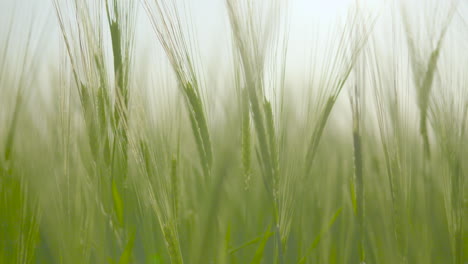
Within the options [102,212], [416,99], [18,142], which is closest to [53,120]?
[18,142]

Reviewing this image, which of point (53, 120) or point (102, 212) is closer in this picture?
point (102, 212)

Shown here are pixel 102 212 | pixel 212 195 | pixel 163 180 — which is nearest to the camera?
pixel 212 195

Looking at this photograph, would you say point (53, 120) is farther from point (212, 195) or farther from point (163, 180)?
point (212, 195)

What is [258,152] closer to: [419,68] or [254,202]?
[254,202]

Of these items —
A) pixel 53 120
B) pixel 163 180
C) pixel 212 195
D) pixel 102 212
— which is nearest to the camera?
pixel 212 195

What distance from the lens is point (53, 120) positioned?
3.47 feet

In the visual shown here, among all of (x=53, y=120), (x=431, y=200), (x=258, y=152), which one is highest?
(x=53, y=120)

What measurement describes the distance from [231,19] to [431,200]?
511 millimetres

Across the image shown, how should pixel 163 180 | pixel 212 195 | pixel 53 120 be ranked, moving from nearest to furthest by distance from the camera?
pixel 212 195
pixel 163 180
pixel 53 120

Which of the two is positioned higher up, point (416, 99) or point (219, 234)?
point (416, 99)

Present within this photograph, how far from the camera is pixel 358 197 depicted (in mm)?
826

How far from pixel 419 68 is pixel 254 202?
44cm

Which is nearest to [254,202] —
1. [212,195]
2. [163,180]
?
[163,180]

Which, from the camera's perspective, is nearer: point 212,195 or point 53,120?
point 212,195
